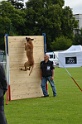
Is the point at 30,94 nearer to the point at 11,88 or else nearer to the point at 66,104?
the point at 11,88

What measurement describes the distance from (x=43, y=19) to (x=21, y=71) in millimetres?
63217

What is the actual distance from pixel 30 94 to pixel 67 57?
35812mm

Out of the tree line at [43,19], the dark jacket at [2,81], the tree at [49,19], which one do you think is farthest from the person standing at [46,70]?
the tree at [49,19]

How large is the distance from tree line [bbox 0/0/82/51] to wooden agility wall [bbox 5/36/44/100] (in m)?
59.6

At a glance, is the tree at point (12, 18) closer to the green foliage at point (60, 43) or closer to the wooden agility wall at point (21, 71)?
the green foliage at point (60, 43)

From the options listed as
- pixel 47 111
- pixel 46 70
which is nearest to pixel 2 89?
pixel 47 111

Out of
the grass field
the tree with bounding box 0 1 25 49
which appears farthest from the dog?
the tree with bounding box 0 1 25 49

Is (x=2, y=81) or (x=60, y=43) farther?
(x=60, y=43)

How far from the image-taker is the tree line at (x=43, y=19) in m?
78.1

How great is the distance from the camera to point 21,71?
15789 millimetres

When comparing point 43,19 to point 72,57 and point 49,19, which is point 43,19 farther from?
point 72,57

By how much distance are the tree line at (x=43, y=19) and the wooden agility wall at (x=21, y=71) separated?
59561 millimetres

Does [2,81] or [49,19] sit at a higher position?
[49,19]

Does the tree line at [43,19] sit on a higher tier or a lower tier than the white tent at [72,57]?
higher
